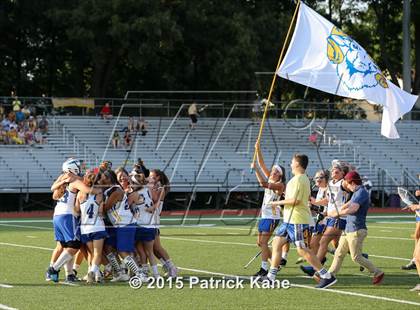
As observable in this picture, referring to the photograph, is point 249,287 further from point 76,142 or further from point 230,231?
point 76,142

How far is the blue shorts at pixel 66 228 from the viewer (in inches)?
504

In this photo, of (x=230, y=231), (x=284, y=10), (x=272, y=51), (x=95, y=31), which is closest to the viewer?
(x=230, y=231)

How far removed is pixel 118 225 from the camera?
1307 cm

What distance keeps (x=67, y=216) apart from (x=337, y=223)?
13.7 ft

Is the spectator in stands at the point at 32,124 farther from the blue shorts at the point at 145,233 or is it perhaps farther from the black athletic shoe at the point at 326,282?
the black athletic shoe at the point at 326,282

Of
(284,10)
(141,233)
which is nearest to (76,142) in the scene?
(284,10)

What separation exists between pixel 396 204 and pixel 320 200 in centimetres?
2377

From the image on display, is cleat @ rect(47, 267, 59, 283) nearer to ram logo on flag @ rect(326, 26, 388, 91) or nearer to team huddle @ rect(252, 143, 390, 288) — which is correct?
team huddle @ rect(252, 143, 390, 288)

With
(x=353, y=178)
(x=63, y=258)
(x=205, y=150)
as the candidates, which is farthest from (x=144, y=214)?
(x=205, y=150)

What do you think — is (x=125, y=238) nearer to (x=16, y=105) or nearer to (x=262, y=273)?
(x=262, y=273)

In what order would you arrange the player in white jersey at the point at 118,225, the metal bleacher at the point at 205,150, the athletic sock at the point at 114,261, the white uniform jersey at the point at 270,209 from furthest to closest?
the metal bleacher at the point at 205,150 → the white uniform jersey at the point at 270,209 → the athletic sock at the point at 114,261 → the player in white jersey at the point at 118,225

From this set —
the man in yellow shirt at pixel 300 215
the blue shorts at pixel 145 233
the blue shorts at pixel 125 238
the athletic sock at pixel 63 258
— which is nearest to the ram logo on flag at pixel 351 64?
the man in yellow shirt at pixel 300 215

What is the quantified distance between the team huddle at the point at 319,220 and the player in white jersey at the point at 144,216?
1688mm

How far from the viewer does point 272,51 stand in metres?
44.6
